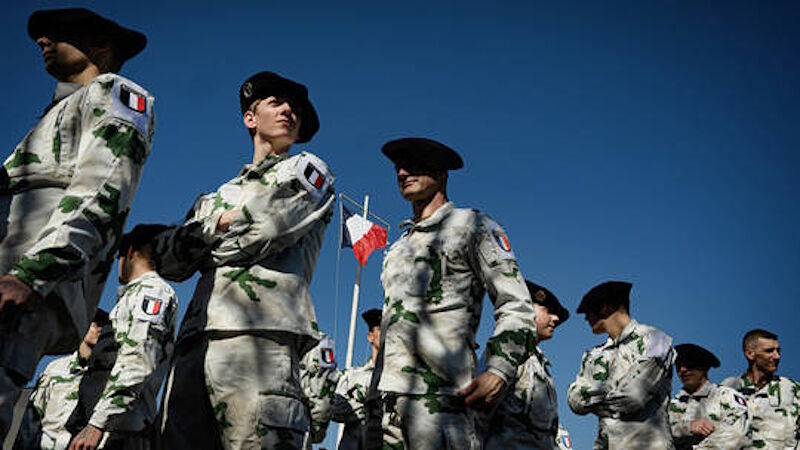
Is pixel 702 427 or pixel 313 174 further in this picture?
pixel 702 427

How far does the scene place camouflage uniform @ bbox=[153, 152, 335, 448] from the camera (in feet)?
10.7

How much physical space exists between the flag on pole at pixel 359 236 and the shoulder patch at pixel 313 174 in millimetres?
19263

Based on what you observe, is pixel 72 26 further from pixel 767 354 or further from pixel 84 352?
pixel 767 354

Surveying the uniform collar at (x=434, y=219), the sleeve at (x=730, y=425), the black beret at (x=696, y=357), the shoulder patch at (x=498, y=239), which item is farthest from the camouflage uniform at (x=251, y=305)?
the black beret at (x=696, y=357)

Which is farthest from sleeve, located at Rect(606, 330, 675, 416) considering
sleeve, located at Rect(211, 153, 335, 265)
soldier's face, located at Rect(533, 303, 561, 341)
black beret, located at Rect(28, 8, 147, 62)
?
black beret, located at Rect(28, 8, 147, 62)

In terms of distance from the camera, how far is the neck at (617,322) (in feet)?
26.8

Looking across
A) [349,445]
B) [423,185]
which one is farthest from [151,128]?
[349,445]

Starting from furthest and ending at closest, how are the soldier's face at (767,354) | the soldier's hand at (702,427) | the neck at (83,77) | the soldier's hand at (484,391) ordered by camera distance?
the soldier's face at (767,354) < the soldier's hand at (702,427) < the soldier's hand at (484,391) < the neck at (83,77)

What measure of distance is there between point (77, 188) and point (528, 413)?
5.17 m

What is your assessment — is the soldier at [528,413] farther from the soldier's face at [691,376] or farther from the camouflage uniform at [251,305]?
the soldier's face at [691,376]

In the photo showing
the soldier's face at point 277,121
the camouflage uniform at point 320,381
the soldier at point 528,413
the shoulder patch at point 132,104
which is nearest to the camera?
the shoulder patch at point 132,104

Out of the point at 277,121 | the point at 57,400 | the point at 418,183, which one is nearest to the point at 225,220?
the point at 277,121

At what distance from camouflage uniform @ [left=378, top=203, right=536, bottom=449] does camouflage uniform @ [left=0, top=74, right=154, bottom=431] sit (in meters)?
1.70

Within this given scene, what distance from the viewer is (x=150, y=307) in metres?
5.11
